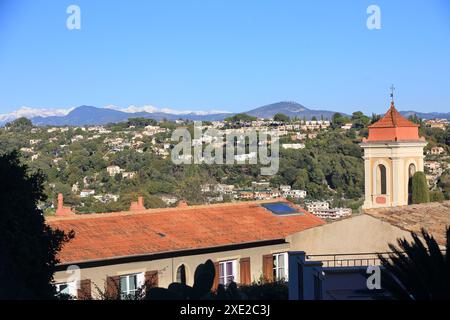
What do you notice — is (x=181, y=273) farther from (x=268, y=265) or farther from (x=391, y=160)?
(x=391, y=160)

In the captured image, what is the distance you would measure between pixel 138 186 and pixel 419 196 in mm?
26393

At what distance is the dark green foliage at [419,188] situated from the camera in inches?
1033

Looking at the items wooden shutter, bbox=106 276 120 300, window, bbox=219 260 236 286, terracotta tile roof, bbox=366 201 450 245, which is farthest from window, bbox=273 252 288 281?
wooden shutter, bbox=106 276 120 300

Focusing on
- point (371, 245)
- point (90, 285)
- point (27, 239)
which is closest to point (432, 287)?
point (27, 239)

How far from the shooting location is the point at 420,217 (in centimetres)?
1400

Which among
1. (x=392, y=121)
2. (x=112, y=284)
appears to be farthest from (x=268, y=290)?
(x=392, y=121)

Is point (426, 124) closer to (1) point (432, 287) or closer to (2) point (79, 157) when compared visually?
(2) point (79, 157)

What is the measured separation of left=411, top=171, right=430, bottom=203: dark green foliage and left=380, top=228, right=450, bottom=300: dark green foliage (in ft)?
64.4

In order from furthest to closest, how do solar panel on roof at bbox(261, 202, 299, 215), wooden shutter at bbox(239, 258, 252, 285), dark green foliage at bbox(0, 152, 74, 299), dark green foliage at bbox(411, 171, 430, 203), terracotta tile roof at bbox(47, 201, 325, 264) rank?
dark green foliage at bbox(411, 171, 430, 203) < solar panel on roof at bbox(261, 202, 299, 215) < wooden shutter at bbox(239, 258, 252, 285) < terracotta tile roof at bbox(47, 201, 325, 264) < dark green foliage at bbox(0, 152, 74, 299)

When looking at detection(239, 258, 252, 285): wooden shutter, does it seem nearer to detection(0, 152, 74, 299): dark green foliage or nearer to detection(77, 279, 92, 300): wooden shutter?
detection(77, 279, 92, 300): wooden shutter

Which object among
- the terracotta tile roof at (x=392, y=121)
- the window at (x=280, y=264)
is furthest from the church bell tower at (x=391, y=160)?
the window at (x=280, y=264)

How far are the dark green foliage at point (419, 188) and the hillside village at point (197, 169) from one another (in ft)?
28.8

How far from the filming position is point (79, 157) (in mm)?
59688

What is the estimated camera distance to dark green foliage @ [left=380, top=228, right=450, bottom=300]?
685 cm
